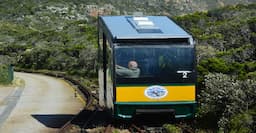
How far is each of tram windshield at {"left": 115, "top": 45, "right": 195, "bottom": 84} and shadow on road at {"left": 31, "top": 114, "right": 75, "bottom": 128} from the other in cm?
448

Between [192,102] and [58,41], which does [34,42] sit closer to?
[58,41]

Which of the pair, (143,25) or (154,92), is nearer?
(154,92)

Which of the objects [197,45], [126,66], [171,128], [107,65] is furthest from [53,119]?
[197,45]

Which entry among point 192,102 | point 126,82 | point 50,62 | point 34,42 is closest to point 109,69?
point 126,82

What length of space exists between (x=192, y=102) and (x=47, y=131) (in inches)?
184

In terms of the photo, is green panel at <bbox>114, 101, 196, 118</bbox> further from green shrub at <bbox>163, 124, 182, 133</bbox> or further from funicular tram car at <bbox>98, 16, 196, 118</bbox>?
green shrub at <bbox>163, 124, 182, 133</bbox>

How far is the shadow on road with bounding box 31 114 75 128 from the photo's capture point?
1977cm

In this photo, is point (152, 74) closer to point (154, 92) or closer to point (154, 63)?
point (154, 63)

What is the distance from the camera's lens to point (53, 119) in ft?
69.9

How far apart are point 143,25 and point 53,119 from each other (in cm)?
613

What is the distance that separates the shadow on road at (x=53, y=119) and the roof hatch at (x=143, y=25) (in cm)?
437

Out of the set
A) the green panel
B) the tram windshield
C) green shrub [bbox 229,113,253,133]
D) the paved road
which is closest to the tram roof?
the tram windshield

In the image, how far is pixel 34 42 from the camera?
300 ft

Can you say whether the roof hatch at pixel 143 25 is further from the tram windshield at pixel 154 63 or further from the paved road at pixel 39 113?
the paved road at pixel 39 113
